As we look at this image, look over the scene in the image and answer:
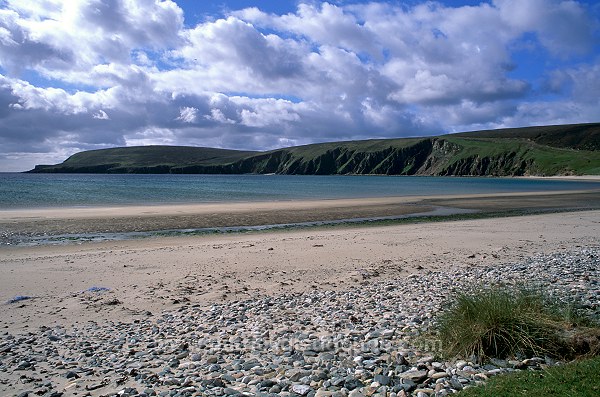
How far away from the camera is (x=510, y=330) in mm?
6527

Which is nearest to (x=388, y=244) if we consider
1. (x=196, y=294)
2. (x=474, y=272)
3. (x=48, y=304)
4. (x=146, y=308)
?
(x=474, y=272)

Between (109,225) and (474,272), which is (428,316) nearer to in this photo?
(474,272)

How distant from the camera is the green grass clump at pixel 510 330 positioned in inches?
246

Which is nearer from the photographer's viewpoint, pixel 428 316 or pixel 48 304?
pixel 428 316

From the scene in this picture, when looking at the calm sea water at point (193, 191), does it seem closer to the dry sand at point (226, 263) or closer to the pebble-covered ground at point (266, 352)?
the dry sand at point (226, 263)

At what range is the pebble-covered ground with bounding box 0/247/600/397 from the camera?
5.71 metres

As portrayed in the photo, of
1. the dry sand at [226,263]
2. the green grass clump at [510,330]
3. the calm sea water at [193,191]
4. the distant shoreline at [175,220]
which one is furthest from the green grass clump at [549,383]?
the calm sea water at [193,191]

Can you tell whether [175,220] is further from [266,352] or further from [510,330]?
[510,330]

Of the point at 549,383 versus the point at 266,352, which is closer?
the point at 549,383

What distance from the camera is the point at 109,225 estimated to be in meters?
27.1

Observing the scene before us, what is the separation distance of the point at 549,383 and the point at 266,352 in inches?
158

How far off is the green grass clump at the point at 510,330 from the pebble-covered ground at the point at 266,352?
0.32 metres

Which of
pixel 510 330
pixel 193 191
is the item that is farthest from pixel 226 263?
pixel 193 191

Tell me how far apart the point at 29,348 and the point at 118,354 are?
1.82 meters
